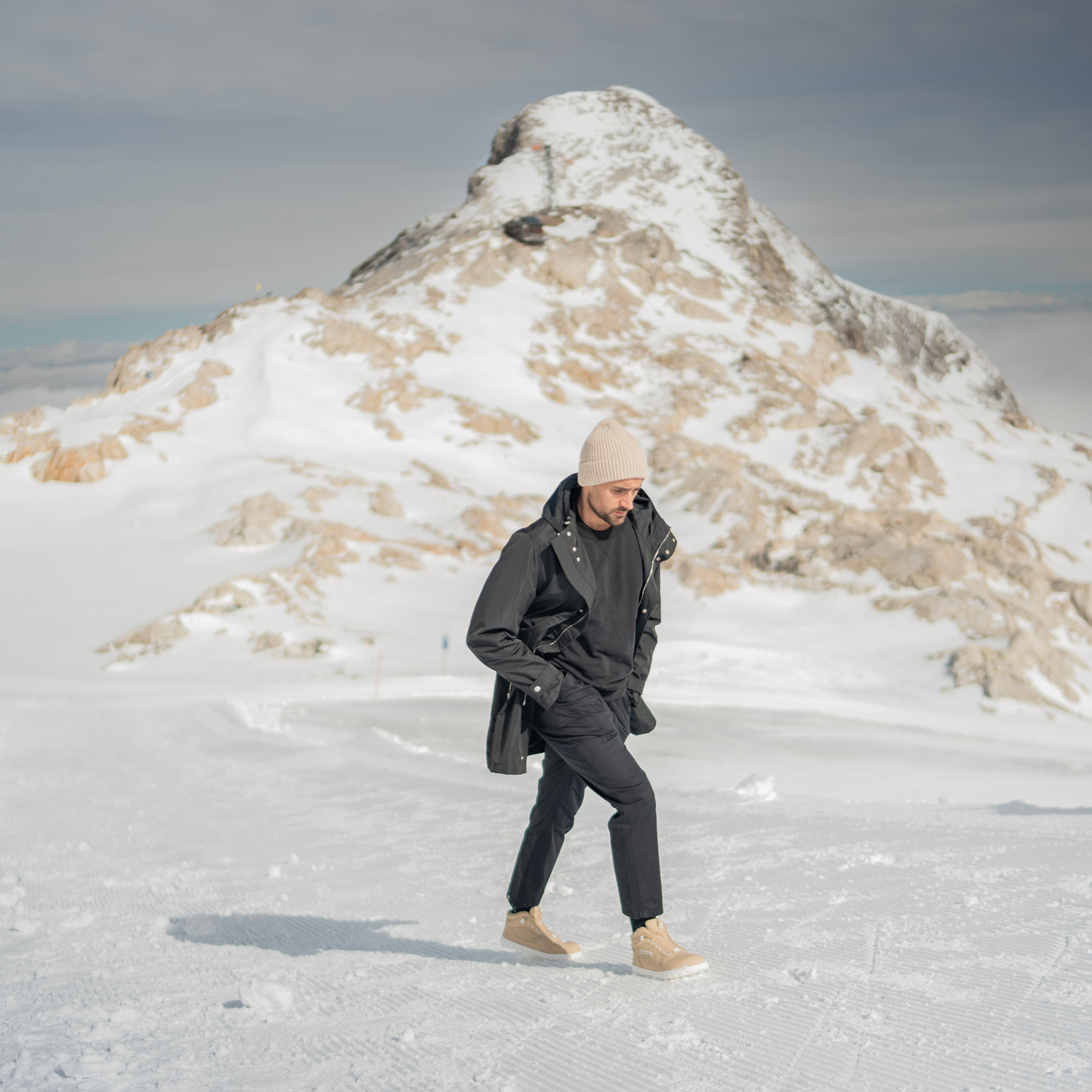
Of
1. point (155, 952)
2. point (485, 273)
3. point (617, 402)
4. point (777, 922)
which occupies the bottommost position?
point (155, 952)

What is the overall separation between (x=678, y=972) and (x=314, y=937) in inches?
65.8

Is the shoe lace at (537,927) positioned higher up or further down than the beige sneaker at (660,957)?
further down

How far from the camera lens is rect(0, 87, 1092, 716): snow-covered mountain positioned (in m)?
20.4

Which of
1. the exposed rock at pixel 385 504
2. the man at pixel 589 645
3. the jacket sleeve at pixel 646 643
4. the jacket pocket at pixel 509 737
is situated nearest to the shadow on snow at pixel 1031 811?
the jacket sleeve at pixel 646 643

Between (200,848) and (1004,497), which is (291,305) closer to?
(1004,497)

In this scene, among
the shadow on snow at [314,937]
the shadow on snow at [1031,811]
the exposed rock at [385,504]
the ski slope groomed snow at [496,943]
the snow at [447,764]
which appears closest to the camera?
the ski slope groomed snow at [496,943]

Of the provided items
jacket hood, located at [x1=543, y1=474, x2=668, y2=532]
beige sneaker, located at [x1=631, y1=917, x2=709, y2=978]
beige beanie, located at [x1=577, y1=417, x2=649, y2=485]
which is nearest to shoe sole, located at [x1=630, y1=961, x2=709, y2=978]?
beige sneaker, located at [x1=631, y1=917, x2=709, y2=978]

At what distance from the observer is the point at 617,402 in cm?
4078

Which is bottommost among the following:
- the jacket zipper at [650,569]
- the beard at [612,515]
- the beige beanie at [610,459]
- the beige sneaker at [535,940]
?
the beige sneaker at [535,940]

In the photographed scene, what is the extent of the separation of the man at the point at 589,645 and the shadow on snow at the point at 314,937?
46cm

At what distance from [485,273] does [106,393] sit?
17762 millimetres

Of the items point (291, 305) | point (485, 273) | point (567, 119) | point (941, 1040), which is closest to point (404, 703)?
point (941, 1040)

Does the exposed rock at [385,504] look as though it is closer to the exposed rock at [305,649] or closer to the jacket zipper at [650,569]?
the exposed rock at [305,649]

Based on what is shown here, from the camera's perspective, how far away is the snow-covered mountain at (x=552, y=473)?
20406 millimetres
